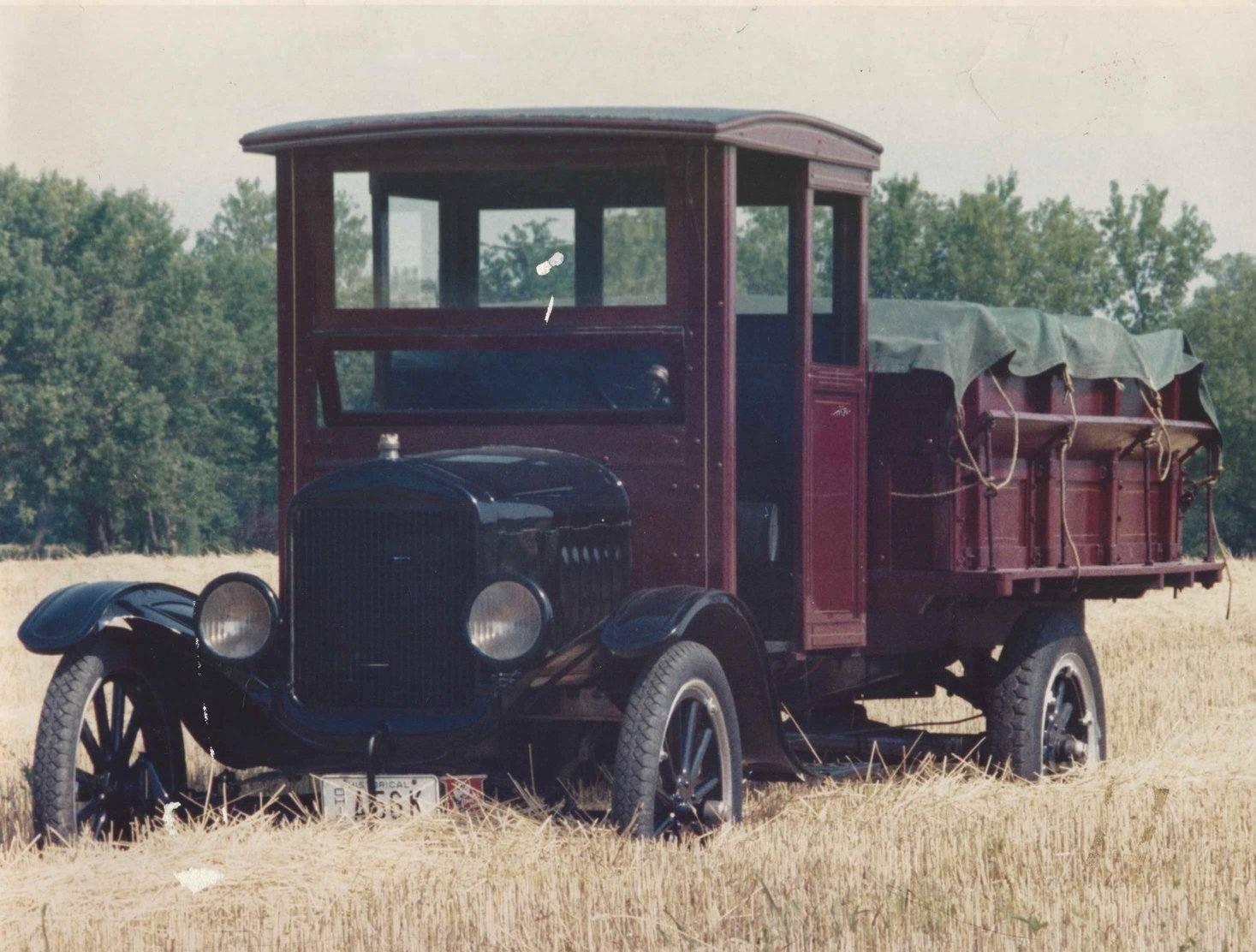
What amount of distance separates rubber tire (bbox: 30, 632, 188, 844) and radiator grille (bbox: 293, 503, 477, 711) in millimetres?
723

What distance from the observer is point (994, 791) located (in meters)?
9.19

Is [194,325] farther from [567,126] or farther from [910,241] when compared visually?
[567,126]

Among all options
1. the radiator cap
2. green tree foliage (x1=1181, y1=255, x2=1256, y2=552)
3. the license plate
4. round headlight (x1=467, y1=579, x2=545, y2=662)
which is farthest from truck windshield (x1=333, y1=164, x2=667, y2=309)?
green tree foliage (x1=1181, y1=255, x2=1256, y2=552)

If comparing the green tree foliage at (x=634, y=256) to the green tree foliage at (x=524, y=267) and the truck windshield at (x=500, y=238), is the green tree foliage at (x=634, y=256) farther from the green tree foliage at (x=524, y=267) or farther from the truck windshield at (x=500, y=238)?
the green tree foliage at (x=524, y=267)

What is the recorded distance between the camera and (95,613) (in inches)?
311

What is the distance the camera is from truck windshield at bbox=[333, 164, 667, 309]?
8.56m

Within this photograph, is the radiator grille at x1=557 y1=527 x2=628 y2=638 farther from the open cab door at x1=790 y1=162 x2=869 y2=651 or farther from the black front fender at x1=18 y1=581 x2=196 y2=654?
the black front fender at x1=18 y1=581 x2=196 y2=654

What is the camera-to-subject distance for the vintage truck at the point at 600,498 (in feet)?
25.2

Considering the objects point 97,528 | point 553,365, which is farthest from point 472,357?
point 97,528

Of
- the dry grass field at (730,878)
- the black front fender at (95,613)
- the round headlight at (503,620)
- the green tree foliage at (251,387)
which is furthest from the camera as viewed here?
the green tree foliage at (251,387)

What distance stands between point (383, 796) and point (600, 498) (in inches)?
57.1

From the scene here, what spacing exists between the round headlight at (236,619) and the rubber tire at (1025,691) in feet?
11.9

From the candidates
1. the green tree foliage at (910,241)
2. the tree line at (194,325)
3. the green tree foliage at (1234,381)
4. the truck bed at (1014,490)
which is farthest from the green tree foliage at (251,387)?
the truck bed at (1014,490)

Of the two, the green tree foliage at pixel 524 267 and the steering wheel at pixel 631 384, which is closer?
the steering wheel at pixel 631 384
